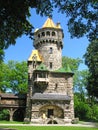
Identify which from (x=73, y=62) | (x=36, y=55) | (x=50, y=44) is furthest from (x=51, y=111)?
(x=73, y=62)

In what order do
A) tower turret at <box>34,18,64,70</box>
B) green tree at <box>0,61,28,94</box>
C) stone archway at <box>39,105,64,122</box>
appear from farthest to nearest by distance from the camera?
green tree at <box>0,61,28,94</box>
tower turret at <box>34,18,64,70</box>
stone archway at <box>39,105,64,122</box>

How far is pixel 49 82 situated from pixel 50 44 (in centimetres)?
758

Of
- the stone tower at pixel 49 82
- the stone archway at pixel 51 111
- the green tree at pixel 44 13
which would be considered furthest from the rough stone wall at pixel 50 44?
the green tree at pixel 44 13

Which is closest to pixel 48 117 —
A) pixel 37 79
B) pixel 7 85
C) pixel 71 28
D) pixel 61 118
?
pixel 61 118

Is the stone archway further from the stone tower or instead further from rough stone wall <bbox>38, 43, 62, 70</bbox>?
rough stone wall <bbox>38, 43, 62, 70</bbox>

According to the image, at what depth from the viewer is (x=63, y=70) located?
43.8 meters

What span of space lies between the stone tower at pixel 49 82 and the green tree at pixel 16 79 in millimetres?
10805

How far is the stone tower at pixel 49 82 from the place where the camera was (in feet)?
132

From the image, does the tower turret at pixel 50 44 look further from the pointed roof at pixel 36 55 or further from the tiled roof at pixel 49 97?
the tiled roof at pixel 49 97

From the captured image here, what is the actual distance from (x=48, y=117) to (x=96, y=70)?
1156 centimetres

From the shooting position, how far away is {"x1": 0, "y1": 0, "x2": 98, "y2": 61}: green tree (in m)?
12.3

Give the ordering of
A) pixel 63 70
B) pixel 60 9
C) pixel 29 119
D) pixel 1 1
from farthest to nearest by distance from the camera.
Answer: pixel 63 70, pixel 29 119, pixel 60 9, pixel 1 1

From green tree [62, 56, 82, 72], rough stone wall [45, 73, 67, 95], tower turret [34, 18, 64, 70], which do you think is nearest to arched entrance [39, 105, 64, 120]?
rough stone wall [45, 73, 67, 95]

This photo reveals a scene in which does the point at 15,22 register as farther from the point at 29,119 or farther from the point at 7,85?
the point at 7,85
